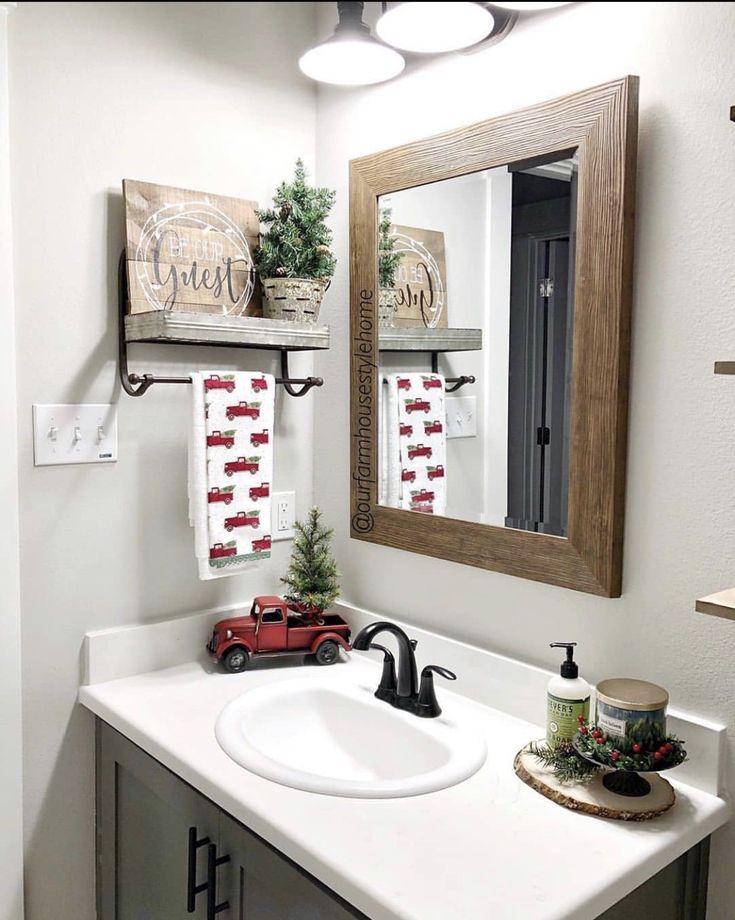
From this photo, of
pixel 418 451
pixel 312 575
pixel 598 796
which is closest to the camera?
pixel 598 796

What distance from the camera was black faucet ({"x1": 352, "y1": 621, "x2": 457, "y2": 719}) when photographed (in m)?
1.31

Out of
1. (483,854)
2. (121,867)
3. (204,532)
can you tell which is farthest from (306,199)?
(121,867)

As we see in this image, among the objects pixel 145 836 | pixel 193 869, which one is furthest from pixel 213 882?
pixel 145 836

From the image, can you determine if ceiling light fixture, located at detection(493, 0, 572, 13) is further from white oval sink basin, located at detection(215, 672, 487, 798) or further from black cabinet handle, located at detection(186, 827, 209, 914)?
black cabinet handle, located at detection(186, 827, 209, 914)

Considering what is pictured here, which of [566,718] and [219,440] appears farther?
[219,440]

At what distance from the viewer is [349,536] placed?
5.48 feet

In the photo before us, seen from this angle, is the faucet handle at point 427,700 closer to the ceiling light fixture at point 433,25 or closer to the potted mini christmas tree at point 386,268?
the potted mini christmas tree at point 386,268

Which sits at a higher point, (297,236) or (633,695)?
(297,236)

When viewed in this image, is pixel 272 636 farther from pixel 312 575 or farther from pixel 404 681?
pixel 404 681

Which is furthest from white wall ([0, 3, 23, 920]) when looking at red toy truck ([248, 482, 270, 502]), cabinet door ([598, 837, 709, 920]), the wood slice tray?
cabinet door ([598, 837, 709, 920])

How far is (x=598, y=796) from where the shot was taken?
3.44ft

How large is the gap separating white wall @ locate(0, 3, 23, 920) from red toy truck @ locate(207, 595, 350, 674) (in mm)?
352

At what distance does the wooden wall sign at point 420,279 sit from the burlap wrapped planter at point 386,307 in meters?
0.01

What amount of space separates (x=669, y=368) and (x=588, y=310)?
0.14 meters
